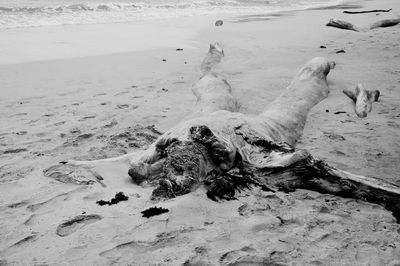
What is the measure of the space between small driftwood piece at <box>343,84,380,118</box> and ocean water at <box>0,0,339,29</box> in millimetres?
10760

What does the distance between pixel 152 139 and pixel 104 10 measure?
13700mm

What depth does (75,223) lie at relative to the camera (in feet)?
9.00

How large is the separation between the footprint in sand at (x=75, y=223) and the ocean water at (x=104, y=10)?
11.4 meters

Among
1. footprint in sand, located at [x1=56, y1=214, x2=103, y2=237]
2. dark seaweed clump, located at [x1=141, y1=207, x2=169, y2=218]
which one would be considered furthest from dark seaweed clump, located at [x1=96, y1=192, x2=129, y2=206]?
dark seaweed clump, located at [x1=141, y1=207, x2=169, y2=218]

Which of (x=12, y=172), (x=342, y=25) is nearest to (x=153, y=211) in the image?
(x=12, y=172)

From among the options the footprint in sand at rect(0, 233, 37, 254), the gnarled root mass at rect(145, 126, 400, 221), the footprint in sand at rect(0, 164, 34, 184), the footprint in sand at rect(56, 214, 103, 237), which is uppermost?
the gnarled root mass at rect(145, 126, 400, 221)

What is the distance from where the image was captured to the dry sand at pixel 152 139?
8.05 ft

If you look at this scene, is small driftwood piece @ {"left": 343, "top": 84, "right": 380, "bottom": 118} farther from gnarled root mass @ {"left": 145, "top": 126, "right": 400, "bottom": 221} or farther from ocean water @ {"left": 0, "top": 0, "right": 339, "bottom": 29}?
ocean water @ {"left": 0, "top": 0, "right": 339, "bottom": 29}

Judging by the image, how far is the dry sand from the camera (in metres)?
2.46

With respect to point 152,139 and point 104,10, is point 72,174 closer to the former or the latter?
point 152,139

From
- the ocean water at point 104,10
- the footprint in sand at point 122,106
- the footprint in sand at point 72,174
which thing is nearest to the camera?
the footprint in sand at point 72,174

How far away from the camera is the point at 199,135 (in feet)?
10.6

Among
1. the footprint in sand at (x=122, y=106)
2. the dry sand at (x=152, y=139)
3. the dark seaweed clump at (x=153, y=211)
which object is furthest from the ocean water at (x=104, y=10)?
the dark seaweed clump at (x=153, y=211)

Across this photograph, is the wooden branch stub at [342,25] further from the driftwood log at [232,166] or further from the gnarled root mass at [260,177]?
the gnarled root mass at [260,177]
